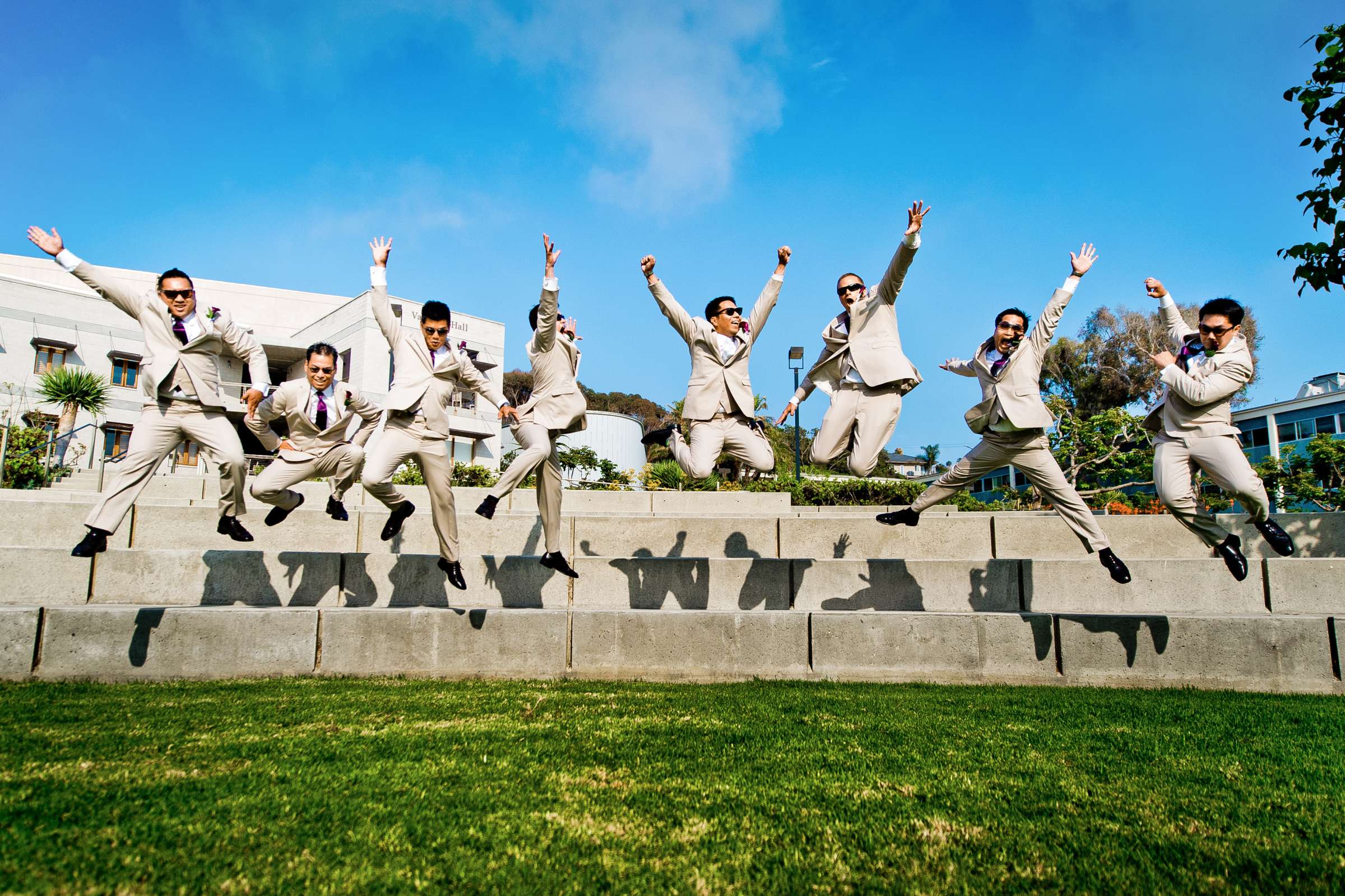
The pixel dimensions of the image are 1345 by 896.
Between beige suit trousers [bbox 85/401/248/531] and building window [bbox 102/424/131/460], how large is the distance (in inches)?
1307

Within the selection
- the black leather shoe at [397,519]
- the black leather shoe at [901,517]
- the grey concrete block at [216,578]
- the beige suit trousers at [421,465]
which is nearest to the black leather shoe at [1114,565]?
the black leather shoe at [901,517]

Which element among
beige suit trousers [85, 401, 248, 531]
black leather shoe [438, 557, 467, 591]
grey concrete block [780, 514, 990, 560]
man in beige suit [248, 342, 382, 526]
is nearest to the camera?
beige suit trousers [85, 401, 248, 531]

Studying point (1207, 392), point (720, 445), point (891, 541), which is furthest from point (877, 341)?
point (891, 541)

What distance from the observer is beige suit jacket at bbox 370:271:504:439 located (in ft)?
25.1

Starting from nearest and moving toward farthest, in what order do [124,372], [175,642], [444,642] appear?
[175,642] < [444,642] < [124,372]

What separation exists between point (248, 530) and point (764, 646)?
6.72 meters

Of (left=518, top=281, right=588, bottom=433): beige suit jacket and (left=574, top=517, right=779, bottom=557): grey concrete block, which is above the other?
(left=518, top=281, right=588, bottom=433): beige suit jacket

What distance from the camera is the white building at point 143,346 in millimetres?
34375

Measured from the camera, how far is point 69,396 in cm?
2928

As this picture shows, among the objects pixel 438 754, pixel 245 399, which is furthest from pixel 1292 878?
pixel 245 399

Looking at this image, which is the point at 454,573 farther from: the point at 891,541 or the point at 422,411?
the point at 891,541

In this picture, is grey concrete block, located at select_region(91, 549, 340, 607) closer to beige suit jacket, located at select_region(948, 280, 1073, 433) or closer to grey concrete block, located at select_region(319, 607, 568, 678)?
grey concrete block, located at select_region(319, 607, 568, 678)

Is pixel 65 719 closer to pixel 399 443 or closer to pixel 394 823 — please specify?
pixel 394 823

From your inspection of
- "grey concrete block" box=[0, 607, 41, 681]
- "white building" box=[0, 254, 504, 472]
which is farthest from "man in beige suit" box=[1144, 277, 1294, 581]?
"white building" box=[0, 254, 504, 472]
